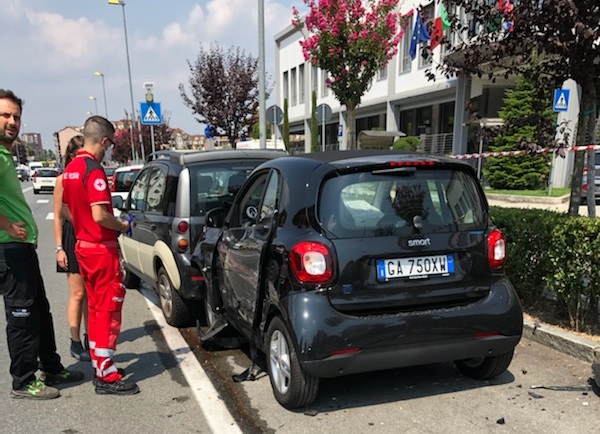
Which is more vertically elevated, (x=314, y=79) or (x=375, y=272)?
(x=314, y=79)

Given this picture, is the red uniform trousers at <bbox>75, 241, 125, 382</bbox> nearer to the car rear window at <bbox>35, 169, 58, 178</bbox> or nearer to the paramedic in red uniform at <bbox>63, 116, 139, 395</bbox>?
the paramedic in red uniform at <bbox>63, 116, 139, 395</bbox>

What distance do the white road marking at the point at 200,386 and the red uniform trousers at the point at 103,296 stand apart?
611 millimetres

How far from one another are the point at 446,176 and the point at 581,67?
6.95ft

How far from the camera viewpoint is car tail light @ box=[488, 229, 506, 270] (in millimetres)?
3299

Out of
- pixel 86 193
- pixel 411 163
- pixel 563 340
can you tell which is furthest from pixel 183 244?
pixel 563 340

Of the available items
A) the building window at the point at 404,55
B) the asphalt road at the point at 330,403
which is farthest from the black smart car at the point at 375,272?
the building window at the point at 404,55

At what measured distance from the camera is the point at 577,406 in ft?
10.7

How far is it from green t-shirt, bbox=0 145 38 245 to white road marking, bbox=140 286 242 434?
5.22 feet

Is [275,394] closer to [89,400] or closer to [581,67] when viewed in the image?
[89,400]

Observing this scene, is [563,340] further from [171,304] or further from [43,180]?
[43,180]

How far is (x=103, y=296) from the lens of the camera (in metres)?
3.53

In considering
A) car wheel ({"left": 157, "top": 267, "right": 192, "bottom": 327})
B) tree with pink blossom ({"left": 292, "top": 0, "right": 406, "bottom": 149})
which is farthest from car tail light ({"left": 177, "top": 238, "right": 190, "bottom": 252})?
tree with pink blossom ({"left": 292, "top": 0, "right": 406, "bottom": 149})

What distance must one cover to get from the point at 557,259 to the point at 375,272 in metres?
2.06

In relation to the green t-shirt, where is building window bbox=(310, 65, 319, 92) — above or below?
above
